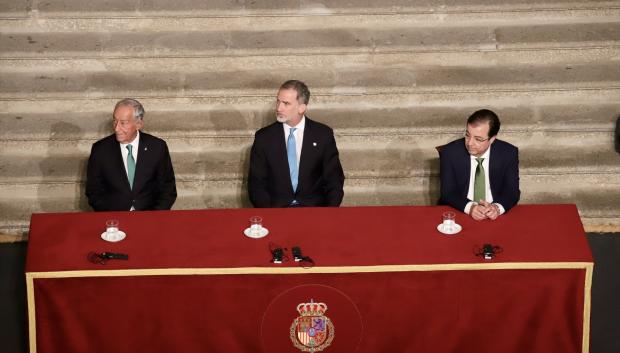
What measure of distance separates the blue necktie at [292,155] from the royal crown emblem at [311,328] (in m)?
1.82

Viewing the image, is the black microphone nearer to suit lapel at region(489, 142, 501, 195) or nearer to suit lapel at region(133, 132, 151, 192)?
suit lapel at region(133, 132, 151, 192)

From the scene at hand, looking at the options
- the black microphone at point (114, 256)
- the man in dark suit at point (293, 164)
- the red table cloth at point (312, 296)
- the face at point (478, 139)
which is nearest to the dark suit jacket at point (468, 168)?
the face at point (478, 139)

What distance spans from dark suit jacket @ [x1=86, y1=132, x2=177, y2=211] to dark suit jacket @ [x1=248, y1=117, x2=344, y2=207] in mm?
676

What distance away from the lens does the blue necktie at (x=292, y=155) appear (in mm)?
8422

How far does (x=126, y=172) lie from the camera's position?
829 cm

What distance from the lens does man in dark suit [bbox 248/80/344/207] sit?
8.41 metres

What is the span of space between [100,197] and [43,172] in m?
1.29

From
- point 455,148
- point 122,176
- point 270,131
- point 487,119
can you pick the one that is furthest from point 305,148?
point 487,119

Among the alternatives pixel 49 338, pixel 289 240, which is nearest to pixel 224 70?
pixel 289 240

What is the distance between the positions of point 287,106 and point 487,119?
1.44 m

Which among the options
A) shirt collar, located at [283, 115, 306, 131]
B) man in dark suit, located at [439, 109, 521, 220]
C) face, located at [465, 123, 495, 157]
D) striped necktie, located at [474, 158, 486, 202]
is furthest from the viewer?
shirt collar, located at [283, 115, 306, 131]

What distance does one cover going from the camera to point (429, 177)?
948cm

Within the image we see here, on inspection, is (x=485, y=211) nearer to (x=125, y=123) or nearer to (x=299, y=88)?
(x=299, y=88)

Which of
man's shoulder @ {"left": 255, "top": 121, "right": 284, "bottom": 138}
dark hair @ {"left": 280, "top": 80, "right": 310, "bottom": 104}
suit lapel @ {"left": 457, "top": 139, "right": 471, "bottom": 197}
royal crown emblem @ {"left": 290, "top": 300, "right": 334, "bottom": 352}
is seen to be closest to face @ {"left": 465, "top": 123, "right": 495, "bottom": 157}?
suit lapel @ {"left": 457, "top": 139, "right": 471, "bottom": 197}
